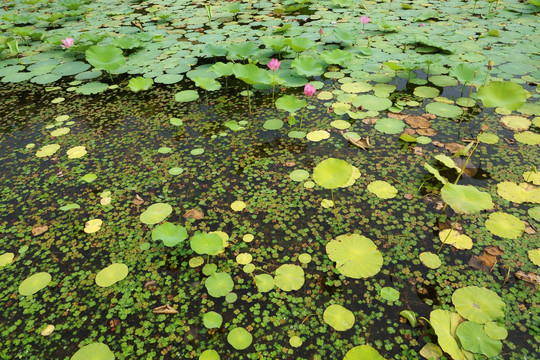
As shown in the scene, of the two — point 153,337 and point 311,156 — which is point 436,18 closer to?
point 311,156

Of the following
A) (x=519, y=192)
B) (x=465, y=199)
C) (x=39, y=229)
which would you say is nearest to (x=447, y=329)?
(x=465, y=199)

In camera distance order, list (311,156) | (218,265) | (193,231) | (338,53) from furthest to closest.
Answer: (338,53) < (311,156) < (193,231) < (218,265)

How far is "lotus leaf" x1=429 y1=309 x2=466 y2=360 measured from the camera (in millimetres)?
→ 1302

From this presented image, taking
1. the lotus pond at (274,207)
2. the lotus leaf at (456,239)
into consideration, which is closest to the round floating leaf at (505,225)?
the lotus pond at (274,207)

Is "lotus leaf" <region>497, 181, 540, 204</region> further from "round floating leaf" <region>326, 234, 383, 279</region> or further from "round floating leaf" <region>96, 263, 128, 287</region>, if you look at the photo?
"round floating leaf" <region>96, 263, 128, 287</region>

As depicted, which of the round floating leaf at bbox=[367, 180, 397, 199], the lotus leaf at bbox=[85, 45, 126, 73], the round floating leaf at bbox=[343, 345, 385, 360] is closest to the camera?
the round floating leaf at bbox=[343, 345, 385, 360]

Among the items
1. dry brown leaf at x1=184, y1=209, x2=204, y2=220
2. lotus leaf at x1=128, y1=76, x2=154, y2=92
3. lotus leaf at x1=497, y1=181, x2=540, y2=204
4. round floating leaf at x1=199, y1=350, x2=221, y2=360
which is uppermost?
lotus leaf at x1=128, y1=76, x2=154, y2=92

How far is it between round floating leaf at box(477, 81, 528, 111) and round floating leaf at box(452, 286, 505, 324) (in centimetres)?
154

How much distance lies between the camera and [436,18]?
4617 millimetres

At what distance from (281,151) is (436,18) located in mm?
3694

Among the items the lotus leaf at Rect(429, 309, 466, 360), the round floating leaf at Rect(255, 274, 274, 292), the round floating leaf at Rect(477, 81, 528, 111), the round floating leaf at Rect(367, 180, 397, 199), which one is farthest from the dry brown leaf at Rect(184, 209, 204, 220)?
the round floating leaf at Rect(477, 81, 528, 111)

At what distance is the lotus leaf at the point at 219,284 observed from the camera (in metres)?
1.57

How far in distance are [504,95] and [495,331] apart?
1.83 m

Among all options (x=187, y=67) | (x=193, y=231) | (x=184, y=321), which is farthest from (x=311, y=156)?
(x=187, y=67)
